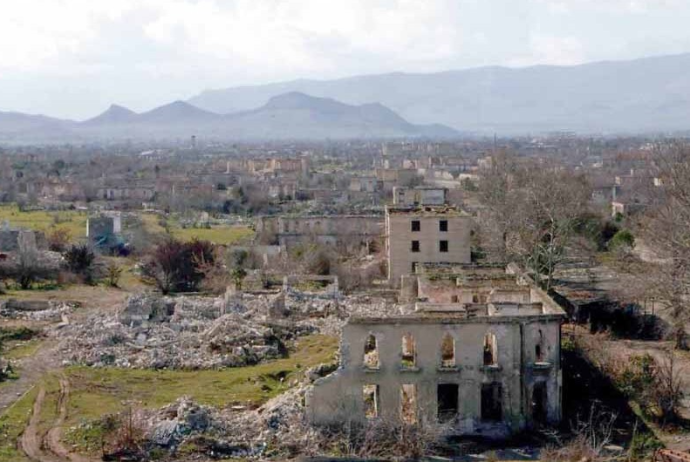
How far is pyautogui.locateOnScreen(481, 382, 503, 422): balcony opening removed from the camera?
2591 cm

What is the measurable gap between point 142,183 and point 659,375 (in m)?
94.6

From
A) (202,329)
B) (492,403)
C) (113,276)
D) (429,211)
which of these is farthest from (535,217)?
(492,403)

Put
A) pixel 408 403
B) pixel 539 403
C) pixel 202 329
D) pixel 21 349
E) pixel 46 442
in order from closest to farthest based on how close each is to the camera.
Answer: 1. pixel 46 442
2. pixel 408 403
3. pixel 539 403
4. pixel 21 349
5. pixel 202 329

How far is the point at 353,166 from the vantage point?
169750 mm

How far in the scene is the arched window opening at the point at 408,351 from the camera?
26.2 metres

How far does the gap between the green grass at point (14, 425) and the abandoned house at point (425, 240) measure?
2146 cm

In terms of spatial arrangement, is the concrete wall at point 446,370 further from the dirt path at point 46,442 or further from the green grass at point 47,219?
the green grass at point 47,219

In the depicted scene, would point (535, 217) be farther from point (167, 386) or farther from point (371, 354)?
point (167, 386)

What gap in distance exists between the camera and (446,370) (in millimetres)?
25719

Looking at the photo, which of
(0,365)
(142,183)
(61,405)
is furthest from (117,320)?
(142,183)

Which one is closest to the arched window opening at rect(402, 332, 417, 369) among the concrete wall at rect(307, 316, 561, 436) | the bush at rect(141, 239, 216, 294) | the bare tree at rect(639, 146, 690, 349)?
the concrete wall at rect(307, 316, 561, 436)

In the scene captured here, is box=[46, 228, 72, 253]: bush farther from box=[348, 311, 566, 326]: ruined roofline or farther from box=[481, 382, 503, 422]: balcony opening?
box=[481, 382, 503, 422]: balcony opening

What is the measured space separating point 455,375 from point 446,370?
0.27 meters

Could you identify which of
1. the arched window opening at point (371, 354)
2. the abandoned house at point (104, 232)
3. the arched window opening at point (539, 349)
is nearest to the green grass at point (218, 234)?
the abandoned house at point (104, 232)
